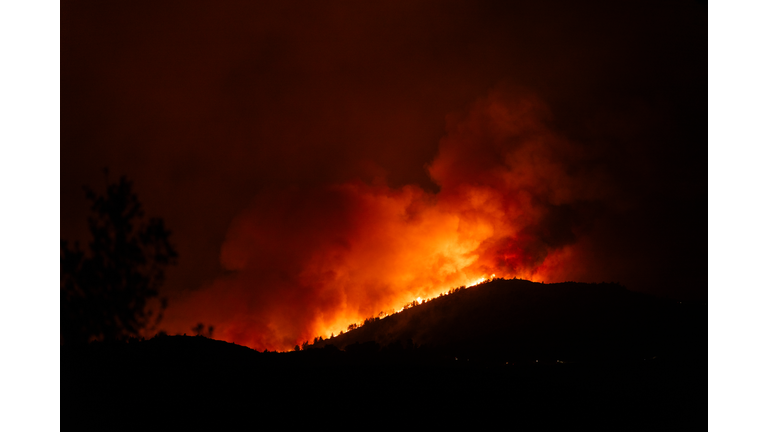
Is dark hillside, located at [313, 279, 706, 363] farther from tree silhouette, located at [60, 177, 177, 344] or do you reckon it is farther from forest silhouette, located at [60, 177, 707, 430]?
tree silhouette, located at [60, 177, 177, 344]

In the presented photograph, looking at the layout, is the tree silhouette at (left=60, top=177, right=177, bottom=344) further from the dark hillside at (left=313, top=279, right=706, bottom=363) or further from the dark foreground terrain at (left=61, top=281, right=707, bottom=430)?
the dark hillside at (left=313, top=279, right=706, bottom=363)

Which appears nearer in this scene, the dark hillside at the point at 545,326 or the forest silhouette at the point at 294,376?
the forest silhouette at the point at 294,376

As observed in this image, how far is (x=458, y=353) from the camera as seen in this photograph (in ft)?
64.4

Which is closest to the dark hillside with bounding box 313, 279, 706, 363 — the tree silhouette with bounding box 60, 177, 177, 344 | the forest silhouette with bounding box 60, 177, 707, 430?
the forest silhouette with bounding box 60, 177, 707, 430

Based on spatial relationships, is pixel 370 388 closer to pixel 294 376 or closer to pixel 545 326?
pixel 294 376

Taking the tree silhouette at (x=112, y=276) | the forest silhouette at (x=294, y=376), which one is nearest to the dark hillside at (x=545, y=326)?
the forest silhouette at (x=294, y=376)

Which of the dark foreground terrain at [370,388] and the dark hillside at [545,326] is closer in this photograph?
the dark foreground terrain at [370,388]

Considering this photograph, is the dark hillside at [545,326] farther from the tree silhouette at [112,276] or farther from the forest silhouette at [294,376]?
the tree silhouette at [112,276]

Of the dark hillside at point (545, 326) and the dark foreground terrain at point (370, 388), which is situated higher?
the dark hillside at point (545, 326)

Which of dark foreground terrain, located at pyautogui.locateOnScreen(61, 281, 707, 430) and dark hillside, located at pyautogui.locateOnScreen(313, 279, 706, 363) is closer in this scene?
dark foreground terrain, located at pyautogui.locateOnScreen(61, 281, 707, 430)

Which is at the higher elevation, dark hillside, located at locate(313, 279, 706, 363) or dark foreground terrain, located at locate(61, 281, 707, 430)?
dark hillside, located at locate(313, 279, 706, 363)

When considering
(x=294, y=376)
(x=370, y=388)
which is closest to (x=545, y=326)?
(x=370, y=388)

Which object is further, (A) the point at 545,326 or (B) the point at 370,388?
(A) the point at 545,326

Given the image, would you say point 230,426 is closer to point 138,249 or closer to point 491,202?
point 138,249
